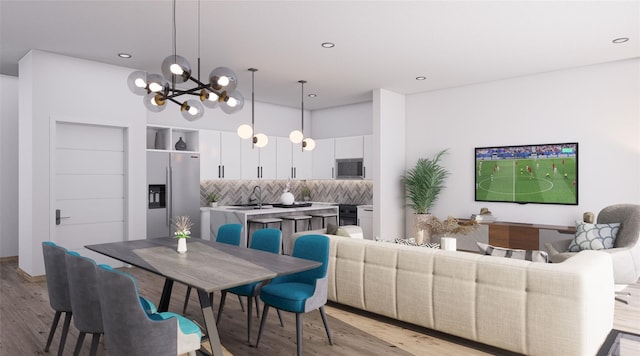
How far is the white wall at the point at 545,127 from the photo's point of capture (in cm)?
578

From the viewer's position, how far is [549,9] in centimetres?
407

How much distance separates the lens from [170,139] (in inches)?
280

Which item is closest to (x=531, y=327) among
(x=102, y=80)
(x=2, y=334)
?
(x=2, y=334)

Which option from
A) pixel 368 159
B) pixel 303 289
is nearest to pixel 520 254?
pixel 303 289

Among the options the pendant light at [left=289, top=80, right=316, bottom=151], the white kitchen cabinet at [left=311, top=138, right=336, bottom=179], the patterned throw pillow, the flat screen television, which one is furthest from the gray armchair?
the white kitchen cabinet at [left=311, top=138, right=336, bottom=179]

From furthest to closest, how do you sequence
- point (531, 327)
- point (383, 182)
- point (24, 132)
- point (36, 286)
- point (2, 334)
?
1. point (383, 182)
2. point (24, 132)
3. point (36, 286)
4. point (2, 334)
5. point (531, 327)

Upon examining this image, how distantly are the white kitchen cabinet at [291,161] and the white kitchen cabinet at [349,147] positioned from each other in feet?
2.98

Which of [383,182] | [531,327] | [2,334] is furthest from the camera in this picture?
[383,182]

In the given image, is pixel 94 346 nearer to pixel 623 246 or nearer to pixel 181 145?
pixel 181 145

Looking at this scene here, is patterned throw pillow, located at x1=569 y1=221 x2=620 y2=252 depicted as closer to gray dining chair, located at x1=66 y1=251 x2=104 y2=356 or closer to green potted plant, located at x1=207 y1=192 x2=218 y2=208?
gray dining chair, located at x1=66 y1=251 x2=104 y2=356

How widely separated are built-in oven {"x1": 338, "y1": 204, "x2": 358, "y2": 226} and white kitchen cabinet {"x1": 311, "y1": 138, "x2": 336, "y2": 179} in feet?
2.70

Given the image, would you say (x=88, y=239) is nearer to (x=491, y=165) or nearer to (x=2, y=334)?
(x=2, y=334)

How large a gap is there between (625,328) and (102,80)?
274 inches

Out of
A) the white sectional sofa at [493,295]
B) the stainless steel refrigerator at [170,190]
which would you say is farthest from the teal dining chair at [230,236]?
the stainless steel refrigerator at [170,190]
